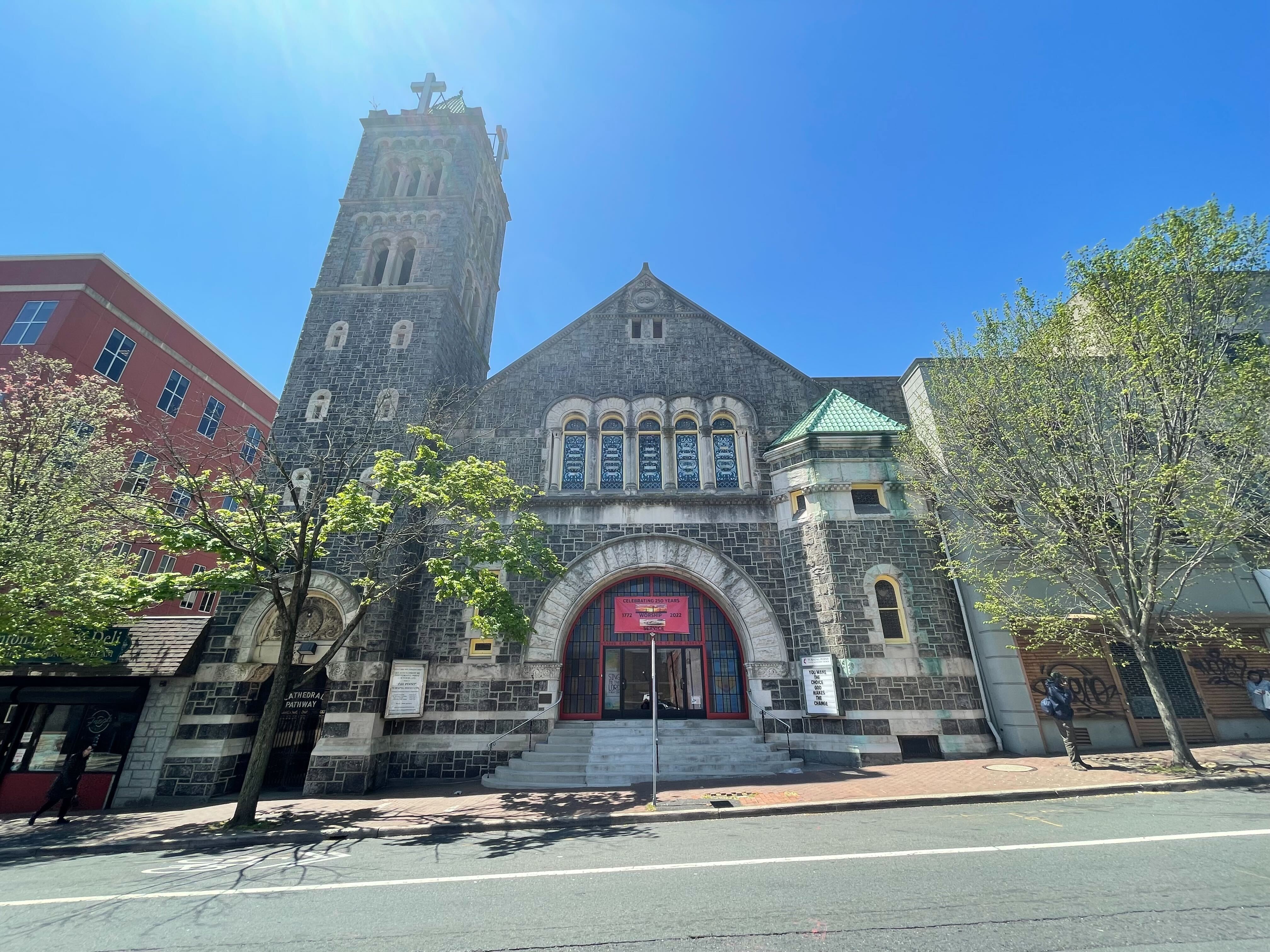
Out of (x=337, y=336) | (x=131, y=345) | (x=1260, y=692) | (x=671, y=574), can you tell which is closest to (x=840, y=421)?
(x=671, y=574)

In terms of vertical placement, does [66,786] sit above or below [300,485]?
below

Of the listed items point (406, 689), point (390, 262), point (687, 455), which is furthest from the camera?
point (390, 262)

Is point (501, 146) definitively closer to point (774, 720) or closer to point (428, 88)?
point (428, 88)

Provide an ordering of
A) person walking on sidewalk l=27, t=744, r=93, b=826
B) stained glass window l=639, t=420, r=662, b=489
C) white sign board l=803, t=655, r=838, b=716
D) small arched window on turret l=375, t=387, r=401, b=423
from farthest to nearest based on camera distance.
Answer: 1. stained glass window l=639, t=420, r=662, b=489
2. small arched window on turret l=375, t=387, r=401, b=423
3. white sign board l=803, t=655, r=838, b=716
4. person walking on sidewalk l=27, t=744, r=93, b=826

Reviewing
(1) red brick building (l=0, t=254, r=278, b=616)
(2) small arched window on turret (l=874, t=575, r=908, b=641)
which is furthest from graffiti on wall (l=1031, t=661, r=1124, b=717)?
(1) red brick building (l=0, t=254, r=278, b=616)

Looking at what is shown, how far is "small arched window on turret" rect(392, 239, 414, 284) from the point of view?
69.4ft

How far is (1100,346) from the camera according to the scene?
13.4 metres

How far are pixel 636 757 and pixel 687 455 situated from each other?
9.22m

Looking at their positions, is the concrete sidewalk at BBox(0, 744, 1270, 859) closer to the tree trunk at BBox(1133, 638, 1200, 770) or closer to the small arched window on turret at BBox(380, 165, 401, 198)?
the tree trunk at BBox(1133, 638, 1200, 770)

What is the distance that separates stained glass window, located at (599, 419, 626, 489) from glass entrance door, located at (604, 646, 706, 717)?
5.31 metres

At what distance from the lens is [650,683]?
1633 cm

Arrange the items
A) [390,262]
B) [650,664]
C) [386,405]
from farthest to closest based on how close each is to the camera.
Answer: [390,262]
[386,405]
[650,664]

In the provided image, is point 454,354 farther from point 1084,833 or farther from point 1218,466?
point 1218,466

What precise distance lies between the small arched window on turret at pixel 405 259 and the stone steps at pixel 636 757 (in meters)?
17.6
